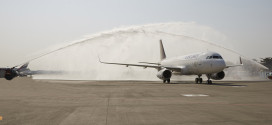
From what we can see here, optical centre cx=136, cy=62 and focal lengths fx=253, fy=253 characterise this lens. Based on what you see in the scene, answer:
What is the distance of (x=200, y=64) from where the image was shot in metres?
31.5

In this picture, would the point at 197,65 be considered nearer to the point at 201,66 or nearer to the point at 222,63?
the point at 201,66

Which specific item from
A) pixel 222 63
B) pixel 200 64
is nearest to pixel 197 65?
pixel 200 64

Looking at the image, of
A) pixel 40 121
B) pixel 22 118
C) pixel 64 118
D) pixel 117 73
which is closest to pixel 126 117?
pixel 64 118

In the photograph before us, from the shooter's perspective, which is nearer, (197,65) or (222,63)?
(222,63)

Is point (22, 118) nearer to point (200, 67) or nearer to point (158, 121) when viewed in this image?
point (158, 121)

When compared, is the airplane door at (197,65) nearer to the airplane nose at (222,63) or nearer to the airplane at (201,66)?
the airplane at (201,66)

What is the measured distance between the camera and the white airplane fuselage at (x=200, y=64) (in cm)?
2958

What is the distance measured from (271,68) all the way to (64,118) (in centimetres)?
13469

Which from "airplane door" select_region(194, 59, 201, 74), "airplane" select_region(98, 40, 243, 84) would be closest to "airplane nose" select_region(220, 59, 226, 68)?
"airplane" select_region(98, 40, 243, 84)

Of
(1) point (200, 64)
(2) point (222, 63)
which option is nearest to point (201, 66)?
(1) point (200, 64)

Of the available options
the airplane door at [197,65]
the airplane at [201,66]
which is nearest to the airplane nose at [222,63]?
the airplane at [201,66]

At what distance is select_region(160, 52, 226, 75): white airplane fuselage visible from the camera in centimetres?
2958

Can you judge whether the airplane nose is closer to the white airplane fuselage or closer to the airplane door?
the white airplane fuselage

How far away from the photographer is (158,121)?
252 inches
